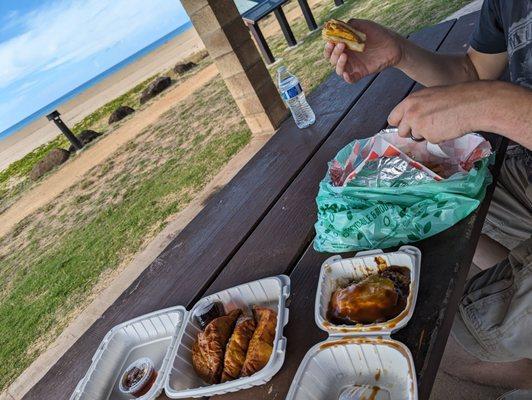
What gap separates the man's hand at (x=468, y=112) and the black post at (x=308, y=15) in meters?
8.82

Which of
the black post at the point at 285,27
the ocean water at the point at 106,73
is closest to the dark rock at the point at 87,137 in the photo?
the black post at the point at 285,27

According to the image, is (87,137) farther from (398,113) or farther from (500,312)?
(500,312)

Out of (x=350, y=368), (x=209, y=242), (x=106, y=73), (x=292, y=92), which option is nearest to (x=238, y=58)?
(x=292, y=92)

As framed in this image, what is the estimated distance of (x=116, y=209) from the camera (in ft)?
21.9

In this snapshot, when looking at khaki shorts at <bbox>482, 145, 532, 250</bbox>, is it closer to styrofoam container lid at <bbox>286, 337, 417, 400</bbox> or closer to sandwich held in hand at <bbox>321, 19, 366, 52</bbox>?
sandwich held in hand at <bbox>321, 19, 366, 52</bbox>

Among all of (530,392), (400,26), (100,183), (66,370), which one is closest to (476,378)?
(530,392)

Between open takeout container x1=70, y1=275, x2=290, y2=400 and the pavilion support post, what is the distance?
3.11 metres

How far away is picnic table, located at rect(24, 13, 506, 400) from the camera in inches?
44.3

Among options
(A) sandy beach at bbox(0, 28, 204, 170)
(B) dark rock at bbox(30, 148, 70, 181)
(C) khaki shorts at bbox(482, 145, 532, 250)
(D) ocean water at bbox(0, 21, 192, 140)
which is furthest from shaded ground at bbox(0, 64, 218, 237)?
(D) ocean water at bbox(0, 21, 192, 140)

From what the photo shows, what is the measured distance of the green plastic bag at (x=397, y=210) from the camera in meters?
1.30

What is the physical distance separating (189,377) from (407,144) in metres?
1.16

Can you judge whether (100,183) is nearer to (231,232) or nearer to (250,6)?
(250,6)

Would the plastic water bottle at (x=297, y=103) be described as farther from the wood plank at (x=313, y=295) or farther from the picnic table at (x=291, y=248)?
the wood plank at (x=313, y=295)

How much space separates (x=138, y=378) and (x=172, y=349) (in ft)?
0.68
